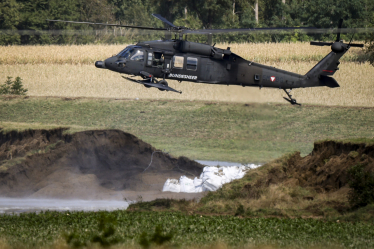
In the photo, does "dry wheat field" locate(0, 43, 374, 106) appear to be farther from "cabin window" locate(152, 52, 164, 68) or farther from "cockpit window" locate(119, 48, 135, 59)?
"cockpit window" locate(119, 48, 135, 59)

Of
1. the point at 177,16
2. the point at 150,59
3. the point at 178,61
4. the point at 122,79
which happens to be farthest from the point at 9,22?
the point at 178,61

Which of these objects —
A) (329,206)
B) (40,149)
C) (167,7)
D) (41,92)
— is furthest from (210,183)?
(167,7)

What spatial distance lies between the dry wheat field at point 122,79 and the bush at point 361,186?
19.0 meters

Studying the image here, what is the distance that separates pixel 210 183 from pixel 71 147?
8.04m

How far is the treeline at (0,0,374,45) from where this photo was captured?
59.0 meters

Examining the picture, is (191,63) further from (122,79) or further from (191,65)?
(122,79)

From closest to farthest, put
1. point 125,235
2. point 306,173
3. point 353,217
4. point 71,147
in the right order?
point 125,235 < point 353,217 < point 306,173 < point 71,147

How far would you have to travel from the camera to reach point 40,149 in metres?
26.6

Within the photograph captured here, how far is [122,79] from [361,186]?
34349 millimetres

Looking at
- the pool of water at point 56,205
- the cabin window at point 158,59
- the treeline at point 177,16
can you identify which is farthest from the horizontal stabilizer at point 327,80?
the treeline at point 177,16

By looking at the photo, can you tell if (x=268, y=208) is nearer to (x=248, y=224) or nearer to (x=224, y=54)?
(x=248, y=224)

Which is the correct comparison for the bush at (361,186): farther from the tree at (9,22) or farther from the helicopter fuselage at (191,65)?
the tree at (9,22)

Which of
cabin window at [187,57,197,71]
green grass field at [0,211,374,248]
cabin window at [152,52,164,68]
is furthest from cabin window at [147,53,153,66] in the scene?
green grass field at [0,211,374,248]

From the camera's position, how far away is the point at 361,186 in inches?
642
